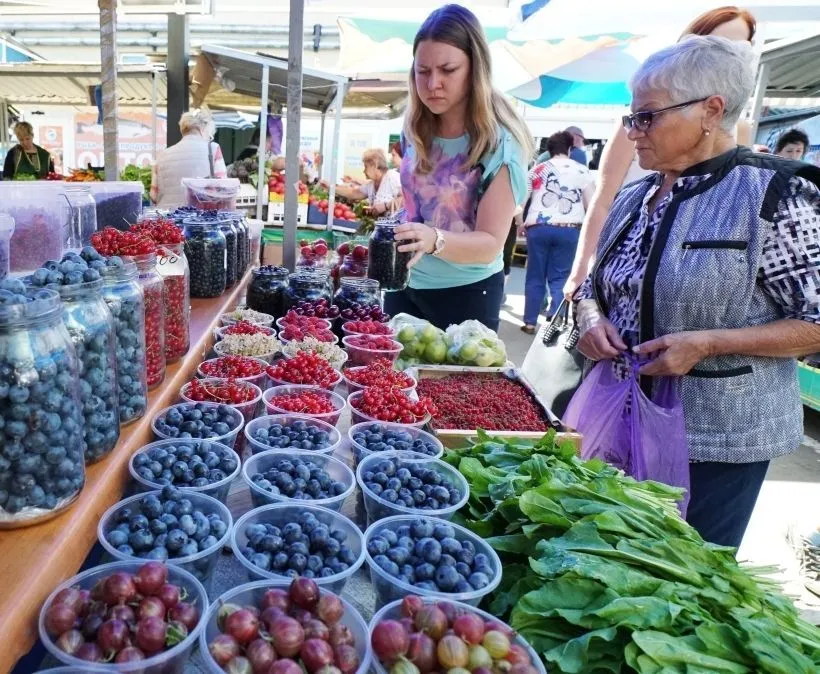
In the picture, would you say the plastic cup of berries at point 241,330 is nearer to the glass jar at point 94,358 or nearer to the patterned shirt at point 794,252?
the glass jar at point 94,358

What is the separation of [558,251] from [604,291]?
5.17m

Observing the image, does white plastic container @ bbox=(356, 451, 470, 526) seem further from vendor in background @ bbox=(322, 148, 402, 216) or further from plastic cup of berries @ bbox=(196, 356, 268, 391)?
vendor in background @ bbox=(322, 148, 402, 216)

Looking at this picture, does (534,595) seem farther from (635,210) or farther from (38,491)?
(635,210)

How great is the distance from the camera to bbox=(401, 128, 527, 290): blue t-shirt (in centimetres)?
251

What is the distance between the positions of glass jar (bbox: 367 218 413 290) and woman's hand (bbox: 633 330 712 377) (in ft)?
3.26

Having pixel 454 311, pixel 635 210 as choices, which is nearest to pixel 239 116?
pixel 454 311

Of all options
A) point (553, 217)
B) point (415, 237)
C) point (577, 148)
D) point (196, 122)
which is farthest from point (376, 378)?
point (577, 148)

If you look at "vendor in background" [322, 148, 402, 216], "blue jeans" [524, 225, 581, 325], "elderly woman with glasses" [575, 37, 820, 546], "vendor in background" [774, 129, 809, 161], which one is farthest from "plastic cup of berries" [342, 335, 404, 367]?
"vendor in background" [774, 129, 809, 161]

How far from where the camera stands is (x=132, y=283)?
1351mm

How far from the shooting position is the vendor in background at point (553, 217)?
22.2 ft

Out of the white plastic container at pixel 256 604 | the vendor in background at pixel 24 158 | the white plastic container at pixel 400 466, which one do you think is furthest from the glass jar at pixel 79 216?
the vendor in background at pixel 24 158

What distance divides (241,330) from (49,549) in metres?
1.42

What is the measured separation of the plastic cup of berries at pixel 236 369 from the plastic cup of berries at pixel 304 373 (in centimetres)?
4

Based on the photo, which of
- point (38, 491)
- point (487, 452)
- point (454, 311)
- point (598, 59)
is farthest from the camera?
point (598, 59)
